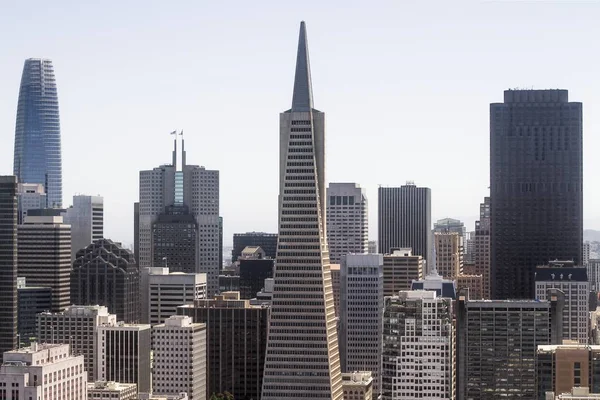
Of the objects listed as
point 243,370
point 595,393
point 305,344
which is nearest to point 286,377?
point 305,344

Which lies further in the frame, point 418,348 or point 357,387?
point 357,387

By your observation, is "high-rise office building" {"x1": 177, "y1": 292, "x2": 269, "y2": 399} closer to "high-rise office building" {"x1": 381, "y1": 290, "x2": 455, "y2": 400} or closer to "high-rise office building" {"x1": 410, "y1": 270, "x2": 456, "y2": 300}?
"high-rise office building" {"x1": 410, "y1": 270, "x2": 456, "y2": 300}

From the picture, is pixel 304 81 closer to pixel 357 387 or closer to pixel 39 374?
pixel 357 387

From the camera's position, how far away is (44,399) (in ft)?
400

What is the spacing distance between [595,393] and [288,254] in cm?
4558

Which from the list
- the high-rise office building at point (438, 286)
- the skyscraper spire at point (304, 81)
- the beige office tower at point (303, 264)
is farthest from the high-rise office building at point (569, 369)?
the skyscraper spire at point (304, 81)

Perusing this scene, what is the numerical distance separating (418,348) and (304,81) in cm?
3878

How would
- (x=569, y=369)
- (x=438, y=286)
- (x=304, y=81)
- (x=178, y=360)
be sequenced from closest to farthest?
(x=569, y=369) → (x=304, y=81) → (x=178, y=360) → (x=438, y=286)

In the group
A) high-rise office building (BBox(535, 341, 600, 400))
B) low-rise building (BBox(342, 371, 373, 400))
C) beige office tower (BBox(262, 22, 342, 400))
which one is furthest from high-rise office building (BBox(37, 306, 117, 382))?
high-rise office building (BBox(535, 341, 600, 400))

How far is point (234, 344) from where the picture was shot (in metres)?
185

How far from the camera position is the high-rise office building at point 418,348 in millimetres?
144250

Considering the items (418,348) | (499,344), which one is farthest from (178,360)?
(418,348)

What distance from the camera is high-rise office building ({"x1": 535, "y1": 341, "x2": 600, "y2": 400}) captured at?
138125 millimetres

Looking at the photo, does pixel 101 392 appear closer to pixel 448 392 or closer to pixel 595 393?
pixel 448 392
